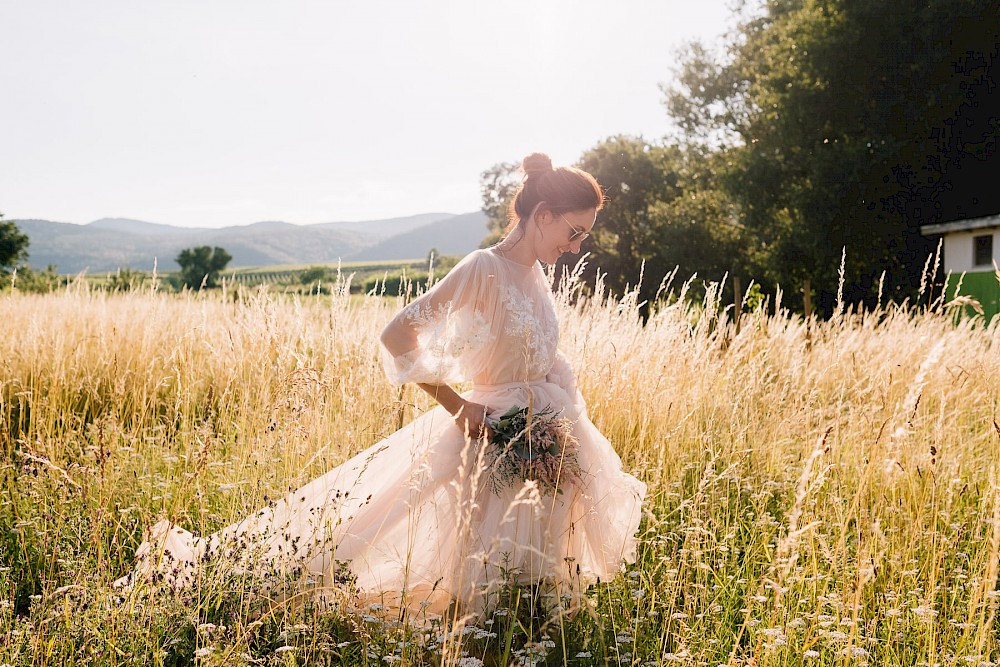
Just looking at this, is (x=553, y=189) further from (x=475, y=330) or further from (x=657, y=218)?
(x=657, y=218)

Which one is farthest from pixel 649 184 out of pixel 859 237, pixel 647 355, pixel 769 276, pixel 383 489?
pixel 383 489

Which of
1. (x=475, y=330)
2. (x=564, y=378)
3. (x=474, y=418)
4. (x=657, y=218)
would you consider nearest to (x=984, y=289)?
(x=657, y=218)

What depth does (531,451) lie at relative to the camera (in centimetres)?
240

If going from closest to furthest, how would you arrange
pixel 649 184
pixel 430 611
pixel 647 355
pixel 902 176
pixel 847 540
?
pixel 430 611 → pixel 847 540 → pixel 647 355 → pixel 902 176 → pixel 649 184

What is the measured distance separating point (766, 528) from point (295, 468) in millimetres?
2217

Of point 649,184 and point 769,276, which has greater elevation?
point 649,184

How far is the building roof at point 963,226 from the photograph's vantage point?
45.5 ft

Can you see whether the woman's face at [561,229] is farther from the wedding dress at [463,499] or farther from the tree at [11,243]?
the tree at [11,243]

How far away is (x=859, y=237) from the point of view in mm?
17094

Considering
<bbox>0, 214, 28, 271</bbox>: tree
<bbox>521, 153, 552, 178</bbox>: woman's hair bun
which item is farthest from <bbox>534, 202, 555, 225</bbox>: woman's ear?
<bbox>0, 214, 28, 271</bbox>: tree

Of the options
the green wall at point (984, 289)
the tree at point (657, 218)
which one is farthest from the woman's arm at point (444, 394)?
the tree at point (657, 218)

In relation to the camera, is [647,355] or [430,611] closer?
[430,611]

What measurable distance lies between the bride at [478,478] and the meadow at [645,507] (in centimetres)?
15

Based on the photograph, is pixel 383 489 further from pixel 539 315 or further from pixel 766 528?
pixel 766 528
